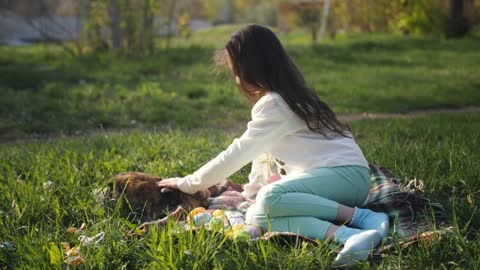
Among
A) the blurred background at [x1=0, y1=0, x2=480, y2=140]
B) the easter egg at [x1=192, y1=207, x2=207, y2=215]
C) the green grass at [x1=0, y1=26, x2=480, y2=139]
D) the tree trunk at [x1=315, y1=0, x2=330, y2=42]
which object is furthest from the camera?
the tree trunk at [x1=315, y1=0, x2=330, y2=42]

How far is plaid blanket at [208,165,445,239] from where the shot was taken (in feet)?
9.58

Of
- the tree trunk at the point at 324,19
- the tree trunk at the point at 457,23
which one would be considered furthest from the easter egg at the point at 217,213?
the tree trunk at the point at 324,19

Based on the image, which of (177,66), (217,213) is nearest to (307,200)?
(217,213)

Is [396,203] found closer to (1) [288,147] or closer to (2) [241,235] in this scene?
(1) [288,147]

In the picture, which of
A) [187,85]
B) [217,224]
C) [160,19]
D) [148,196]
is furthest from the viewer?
[160,19]

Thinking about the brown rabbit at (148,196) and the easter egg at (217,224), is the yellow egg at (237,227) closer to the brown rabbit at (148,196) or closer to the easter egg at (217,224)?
the easter egg at (217,224)

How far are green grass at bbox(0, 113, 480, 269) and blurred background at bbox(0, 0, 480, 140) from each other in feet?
2.08

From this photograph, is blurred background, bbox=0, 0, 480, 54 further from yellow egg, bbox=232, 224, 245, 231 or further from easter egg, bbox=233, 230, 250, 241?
easter egg, bbox=233, 230, 250, 241

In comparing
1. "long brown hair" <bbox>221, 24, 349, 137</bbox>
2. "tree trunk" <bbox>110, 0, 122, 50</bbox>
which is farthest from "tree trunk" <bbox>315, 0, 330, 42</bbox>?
"long brown hair" <bbox>221, 24, 349, 137</bbox>

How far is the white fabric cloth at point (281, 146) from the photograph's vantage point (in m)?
3.07

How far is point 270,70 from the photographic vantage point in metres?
3.15

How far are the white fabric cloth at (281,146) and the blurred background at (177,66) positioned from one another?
1.79 metres

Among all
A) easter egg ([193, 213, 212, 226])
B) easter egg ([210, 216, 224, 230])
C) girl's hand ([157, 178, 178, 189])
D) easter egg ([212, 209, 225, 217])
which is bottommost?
easter egg ([212, 209, 225, 217])

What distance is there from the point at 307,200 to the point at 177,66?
7.87 meters
